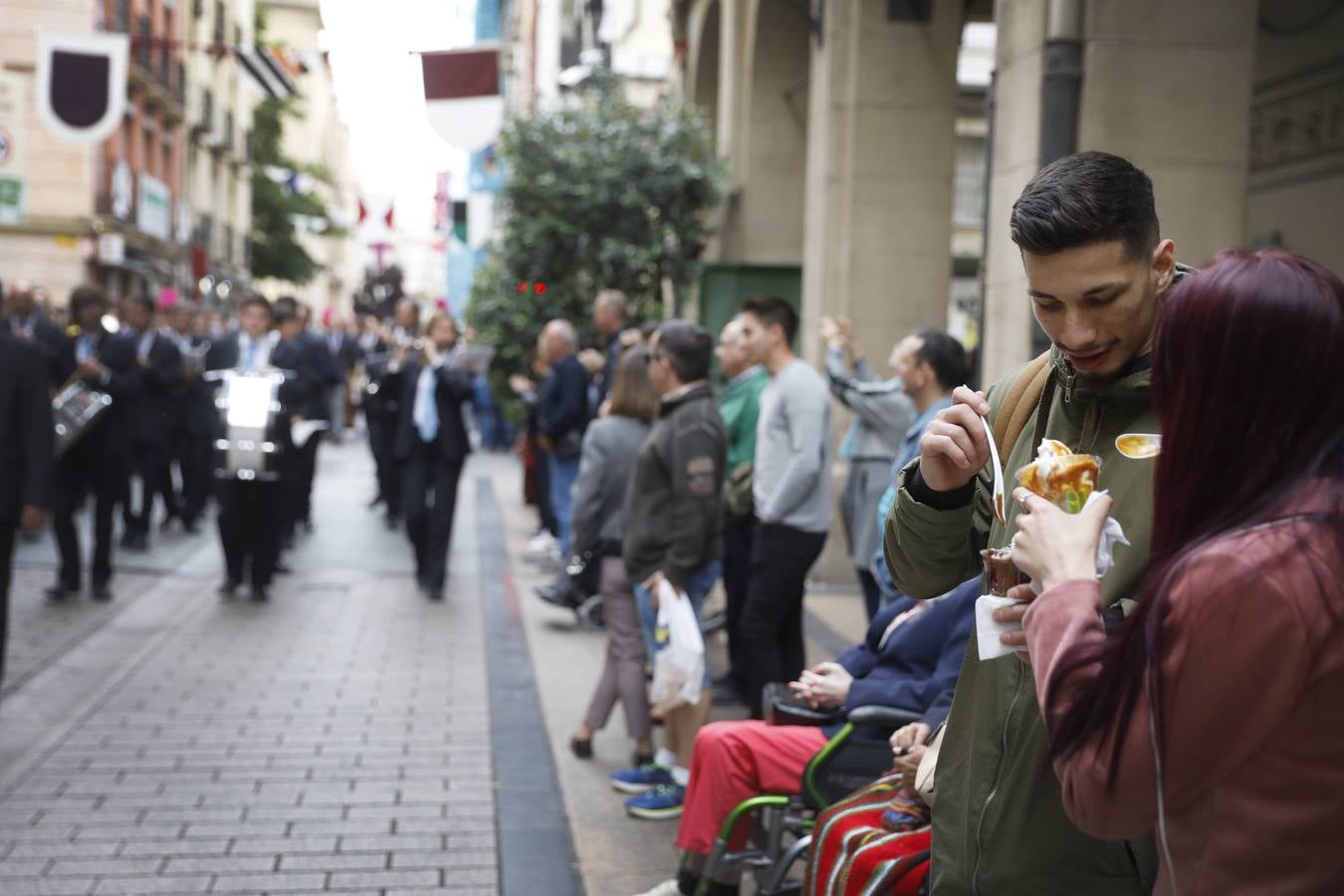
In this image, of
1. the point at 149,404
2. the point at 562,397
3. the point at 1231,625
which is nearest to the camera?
the point at 1231,625

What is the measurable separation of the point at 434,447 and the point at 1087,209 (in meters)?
8.96

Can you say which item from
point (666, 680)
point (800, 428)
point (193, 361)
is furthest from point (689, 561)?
point (193, 361)

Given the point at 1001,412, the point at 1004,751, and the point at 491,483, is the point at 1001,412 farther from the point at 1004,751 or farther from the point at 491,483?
the point at 491,483

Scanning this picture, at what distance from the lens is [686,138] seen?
13508mm

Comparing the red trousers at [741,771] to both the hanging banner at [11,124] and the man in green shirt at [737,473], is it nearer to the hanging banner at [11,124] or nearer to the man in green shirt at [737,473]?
the man in green shirt at [737,473]

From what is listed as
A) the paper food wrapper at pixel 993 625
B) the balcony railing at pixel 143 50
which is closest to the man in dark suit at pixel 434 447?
the paper food wrapper at pixel 993 625

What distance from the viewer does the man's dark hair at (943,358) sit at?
615 cm

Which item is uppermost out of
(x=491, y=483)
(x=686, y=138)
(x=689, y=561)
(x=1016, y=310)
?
(x=686, y=138)

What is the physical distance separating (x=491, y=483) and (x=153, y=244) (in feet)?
65.3

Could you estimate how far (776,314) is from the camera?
707cm

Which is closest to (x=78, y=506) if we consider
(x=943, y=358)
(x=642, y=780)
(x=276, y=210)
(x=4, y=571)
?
(x=4, y=571)

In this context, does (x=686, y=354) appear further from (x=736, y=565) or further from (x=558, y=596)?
(x=558, y=596)

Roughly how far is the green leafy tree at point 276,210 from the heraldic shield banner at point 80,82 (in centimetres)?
4008

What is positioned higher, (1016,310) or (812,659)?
(1016,310)
